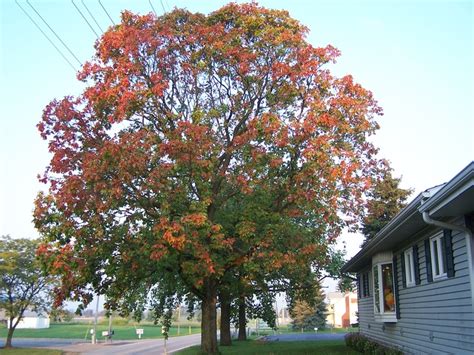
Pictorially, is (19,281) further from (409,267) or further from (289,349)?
(409,267)

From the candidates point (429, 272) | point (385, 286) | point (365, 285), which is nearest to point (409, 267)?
point (429, 272)

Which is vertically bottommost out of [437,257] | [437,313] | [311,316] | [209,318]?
[311,316]

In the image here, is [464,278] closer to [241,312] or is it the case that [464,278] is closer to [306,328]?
[241,312]

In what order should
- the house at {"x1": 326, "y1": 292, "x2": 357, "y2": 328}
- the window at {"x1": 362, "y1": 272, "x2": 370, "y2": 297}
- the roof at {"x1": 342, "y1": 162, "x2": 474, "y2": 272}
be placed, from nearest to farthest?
the roof at {"x1": 342, "y1": 162, "x2": 474, "y2": 272} → the window at {"x1": 362, "y1": 272, "x2": 370, "y2": 297} → the house at {"x1": 326, "y1": 292, "x2": 357, "y2": 328}

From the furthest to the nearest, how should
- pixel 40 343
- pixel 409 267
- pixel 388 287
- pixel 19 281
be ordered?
pixel 40 343, pixel 19 281, pixel 388 287, pixel 409 267

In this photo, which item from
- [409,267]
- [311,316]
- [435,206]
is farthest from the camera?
[311,316]

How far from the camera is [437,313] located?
1209 cm

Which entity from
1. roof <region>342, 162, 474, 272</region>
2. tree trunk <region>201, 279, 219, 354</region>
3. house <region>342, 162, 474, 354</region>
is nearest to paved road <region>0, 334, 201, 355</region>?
tree trunk <region>201, 279, 219, 354</region>

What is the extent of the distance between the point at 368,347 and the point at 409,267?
6283 millimetres

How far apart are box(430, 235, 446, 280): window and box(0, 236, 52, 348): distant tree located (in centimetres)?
3254

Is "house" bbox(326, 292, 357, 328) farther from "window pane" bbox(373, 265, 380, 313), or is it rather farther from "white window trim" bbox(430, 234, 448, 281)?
"white window trim" bbox(430, 234, 448, 281)

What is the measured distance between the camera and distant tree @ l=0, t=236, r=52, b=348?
3878 cm

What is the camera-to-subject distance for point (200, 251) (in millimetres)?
15070

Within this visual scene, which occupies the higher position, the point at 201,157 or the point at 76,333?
the point at 201,157
